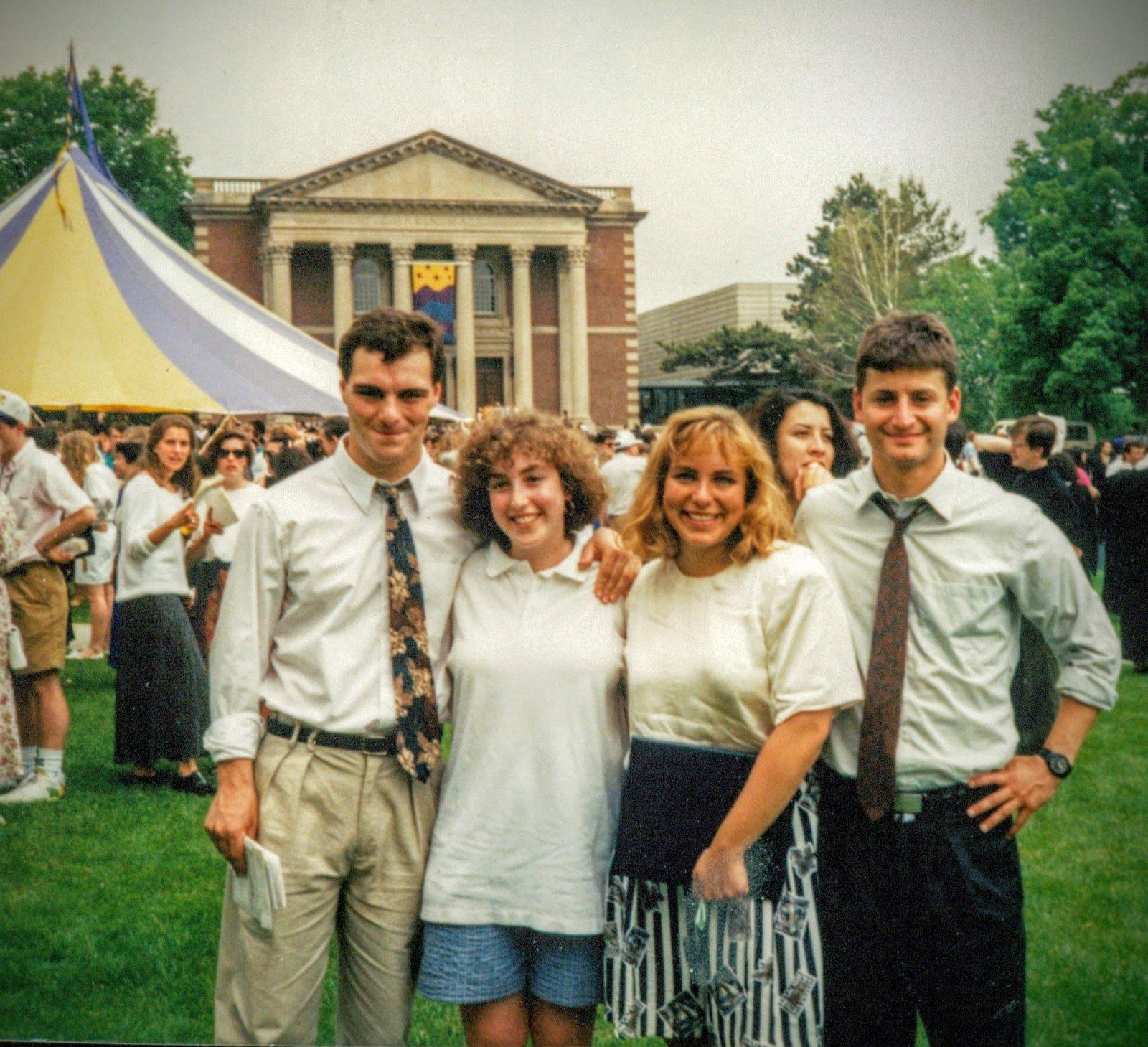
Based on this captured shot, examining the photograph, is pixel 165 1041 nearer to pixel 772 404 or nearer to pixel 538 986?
pixel 538 986

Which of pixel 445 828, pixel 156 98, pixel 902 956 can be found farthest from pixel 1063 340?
pixel 156 98

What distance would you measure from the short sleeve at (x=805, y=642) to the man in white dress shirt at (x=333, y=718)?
1.17 feet

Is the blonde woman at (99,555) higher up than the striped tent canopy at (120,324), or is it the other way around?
the striped tent canopy at (120,324)

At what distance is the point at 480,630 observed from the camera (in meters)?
2.55

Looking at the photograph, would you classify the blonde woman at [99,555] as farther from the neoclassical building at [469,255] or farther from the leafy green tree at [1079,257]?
the leafy green tree at [1079,257]

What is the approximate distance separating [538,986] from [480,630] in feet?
2.58

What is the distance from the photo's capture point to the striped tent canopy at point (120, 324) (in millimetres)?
5523

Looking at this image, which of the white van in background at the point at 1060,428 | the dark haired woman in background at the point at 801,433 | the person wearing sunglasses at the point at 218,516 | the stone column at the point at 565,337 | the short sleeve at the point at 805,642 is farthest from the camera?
the person wearing sunglasses at the point at 218,516

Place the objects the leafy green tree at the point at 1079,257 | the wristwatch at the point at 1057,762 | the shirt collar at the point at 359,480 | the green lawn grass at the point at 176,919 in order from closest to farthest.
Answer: the wristwatch at the point at 1057,762 → the shirt collar at the point at 359,480 → the green lawn grass at the point at 176,919 → the leafy green tree at the point at 1079,257

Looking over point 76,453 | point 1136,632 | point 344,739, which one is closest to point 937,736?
point 344,739

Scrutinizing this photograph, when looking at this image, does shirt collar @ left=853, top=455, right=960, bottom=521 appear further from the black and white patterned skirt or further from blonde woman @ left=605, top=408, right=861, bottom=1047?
the black and white patterned skirt

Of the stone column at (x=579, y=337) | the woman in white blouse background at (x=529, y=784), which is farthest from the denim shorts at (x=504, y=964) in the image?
the stone column at (x=579, y=337)

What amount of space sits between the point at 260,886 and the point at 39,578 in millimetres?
3806

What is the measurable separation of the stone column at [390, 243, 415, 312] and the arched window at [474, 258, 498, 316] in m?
0.33
